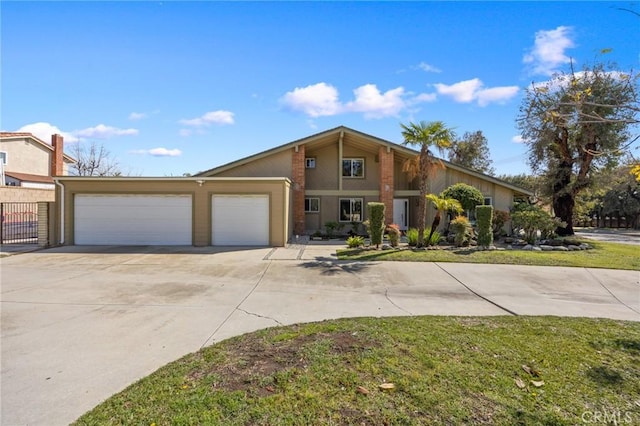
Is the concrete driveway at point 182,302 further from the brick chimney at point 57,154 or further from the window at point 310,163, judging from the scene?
the brick chimney at point 57,154

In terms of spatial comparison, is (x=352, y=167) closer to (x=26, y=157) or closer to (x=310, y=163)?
(x=310, y=163)

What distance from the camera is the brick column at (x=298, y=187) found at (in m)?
18.8

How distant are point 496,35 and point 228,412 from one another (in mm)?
10229

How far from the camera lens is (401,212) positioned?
21.2 m

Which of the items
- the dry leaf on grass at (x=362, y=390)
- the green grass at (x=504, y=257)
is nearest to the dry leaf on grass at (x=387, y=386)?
the dry leaf on grass at (x=362, y=390)

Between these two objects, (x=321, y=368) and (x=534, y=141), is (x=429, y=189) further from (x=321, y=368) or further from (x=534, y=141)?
(x=321, y=368)

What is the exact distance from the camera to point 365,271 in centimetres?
968

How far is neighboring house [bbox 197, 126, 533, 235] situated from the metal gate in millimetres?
9241

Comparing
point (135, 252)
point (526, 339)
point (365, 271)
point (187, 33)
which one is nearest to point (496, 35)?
point (365, 271)

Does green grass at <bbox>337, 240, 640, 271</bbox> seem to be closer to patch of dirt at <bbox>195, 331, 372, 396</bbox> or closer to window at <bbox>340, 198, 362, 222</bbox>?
window at <bbox>340, 198, 362, 222</bbox>

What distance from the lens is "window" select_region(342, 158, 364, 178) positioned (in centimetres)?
2072

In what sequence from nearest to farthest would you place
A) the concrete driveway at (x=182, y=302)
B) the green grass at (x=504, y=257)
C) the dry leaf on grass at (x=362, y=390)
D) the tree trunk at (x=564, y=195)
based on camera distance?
the dry leaf on grass at (x=362, y=390) → the concrete driveway at (x=182, y=302) → the green grass at (x=504, y=257) → the tree trunk at (x=564, y=195)

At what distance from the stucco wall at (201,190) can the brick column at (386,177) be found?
6600 millimetres

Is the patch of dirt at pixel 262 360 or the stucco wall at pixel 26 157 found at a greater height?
the stucco wall at pixel 26 157
